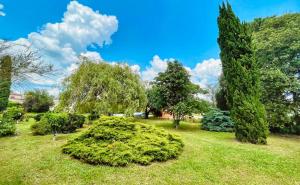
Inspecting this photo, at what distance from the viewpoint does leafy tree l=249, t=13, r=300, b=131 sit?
12.8 metres

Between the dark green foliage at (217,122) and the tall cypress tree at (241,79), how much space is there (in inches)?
182

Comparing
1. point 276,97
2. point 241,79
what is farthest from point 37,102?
point 276,97

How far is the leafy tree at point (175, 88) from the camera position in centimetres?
1406

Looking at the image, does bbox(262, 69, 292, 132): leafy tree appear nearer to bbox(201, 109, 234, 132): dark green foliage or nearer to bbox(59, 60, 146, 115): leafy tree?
bbox(201, 109, 234, 132): dark green foliage

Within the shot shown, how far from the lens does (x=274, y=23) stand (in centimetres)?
1600

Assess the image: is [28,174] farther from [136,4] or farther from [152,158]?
[136,4]

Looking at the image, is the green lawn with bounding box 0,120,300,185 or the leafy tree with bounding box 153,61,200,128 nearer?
the green lawn with bounding box 0,120,300,185

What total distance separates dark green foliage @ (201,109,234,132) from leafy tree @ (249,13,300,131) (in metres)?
2.62

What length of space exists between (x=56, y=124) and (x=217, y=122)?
10718mm

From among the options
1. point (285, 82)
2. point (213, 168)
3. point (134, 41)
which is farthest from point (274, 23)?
point (213, 168)

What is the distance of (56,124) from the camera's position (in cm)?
932

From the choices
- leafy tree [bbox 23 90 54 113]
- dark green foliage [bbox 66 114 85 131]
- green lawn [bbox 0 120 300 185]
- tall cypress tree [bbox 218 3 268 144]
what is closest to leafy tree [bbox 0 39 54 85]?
Answer: green lawn [bbox 0 120 300 185]

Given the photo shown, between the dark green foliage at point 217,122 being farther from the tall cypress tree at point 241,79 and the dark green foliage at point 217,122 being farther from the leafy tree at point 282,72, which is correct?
the tall cypress tree at point 241,79

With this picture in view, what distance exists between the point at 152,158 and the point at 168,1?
9.30m
